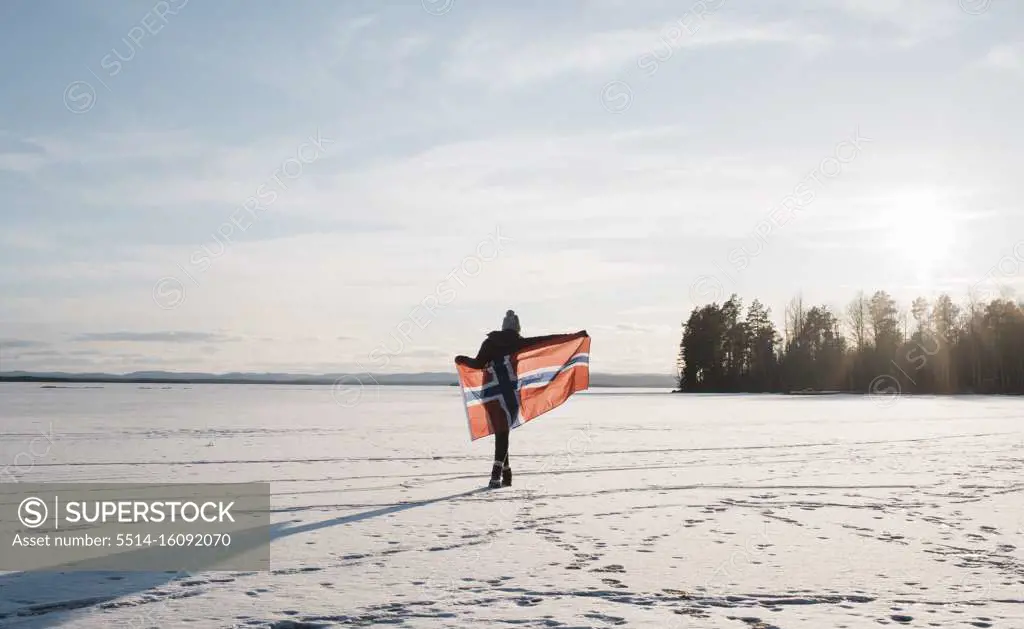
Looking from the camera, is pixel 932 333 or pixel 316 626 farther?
pixel 932 333

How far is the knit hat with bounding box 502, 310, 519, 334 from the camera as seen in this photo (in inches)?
449

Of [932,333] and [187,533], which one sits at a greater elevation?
→ [932,333]

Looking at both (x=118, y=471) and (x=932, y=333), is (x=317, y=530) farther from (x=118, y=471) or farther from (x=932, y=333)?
(x=932, y=333)

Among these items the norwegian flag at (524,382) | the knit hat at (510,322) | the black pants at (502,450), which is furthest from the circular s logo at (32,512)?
the knit hat at (510,322)

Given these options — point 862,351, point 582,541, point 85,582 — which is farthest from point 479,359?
point 862,351

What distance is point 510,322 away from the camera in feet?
37.4

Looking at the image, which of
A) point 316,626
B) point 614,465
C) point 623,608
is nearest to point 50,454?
point 614,465

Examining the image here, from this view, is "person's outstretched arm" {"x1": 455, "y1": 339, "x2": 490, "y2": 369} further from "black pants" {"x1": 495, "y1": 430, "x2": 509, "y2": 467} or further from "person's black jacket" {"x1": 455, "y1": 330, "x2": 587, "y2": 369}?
"black pants" {"x1": 495, "y1": 430, "x2": 509, "y2": 467}

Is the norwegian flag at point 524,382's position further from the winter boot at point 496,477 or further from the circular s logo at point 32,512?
the circular s logo at point 32,512

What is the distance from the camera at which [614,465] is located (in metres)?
13.3

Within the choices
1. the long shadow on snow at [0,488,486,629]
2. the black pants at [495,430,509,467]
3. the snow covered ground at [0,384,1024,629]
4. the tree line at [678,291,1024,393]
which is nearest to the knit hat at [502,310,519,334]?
the black pants at [495,430,509,467]

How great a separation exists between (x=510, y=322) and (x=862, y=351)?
312ft

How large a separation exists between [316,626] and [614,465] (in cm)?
917

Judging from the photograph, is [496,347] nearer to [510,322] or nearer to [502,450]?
[510,322]
